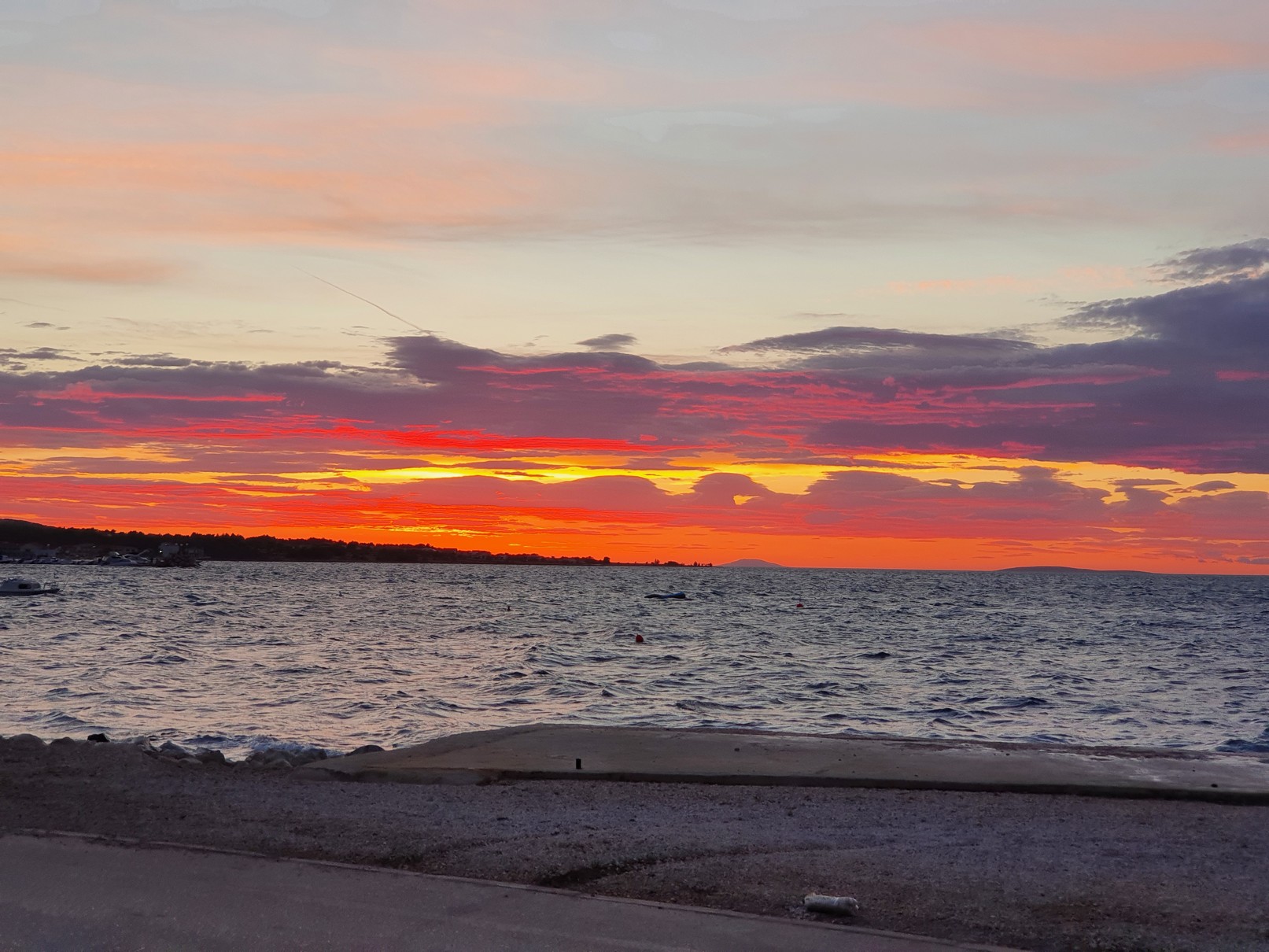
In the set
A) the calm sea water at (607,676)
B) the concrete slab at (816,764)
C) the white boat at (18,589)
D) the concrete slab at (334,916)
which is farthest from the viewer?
the white boat at (18,589)

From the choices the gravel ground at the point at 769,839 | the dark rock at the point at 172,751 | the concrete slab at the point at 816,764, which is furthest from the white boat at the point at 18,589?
the concrete slab at the point at 816,764

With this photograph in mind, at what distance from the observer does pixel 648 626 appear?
2311 inches

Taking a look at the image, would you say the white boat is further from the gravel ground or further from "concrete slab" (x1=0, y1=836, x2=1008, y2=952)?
"concrete slab" (x1=0, y1=836, x2=1008, y2=952)

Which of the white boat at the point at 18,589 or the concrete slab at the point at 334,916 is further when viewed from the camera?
the white boat at the point at 18,589

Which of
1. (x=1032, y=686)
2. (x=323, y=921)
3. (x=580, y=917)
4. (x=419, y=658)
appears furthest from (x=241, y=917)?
(x=419, y=658)

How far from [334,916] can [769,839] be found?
390 cm

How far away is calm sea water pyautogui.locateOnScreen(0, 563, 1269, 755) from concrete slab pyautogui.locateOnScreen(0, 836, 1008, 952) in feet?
32.0

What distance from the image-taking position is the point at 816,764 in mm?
12500

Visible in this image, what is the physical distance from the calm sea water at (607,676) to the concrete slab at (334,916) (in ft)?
32.0

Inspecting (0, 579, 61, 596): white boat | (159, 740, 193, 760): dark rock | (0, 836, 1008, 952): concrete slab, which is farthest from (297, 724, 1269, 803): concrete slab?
(0, 579, 61, 596): white boat

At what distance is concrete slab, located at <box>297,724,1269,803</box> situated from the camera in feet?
37.5

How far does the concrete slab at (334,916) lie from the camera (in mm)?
6203

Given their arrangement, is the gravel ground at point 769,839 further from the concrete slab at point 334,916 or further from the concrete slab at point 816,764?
the concrete slab at point 334,916

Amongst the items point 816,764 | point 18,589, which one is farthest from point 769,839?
point 18,589
